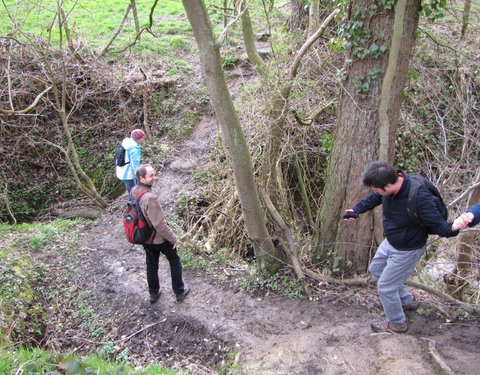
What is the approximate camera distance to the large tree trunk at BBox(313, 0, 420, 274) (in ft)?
13.1

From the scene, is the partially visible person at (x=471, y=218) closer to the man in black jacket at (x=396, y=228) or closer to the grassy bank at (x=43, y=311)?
the man in black jacket at (x=396, y=228)

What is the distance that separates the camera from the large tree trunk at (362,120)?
4.00 metres

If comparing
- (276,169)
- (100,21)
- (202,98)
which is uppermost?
(100,21)

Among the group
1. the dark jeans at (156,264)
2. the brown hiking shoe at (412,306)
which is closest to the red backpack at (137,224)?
the dark jeans at (156,264)

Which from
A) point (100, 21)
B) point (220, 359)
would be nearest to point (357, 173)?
point (220, 359)

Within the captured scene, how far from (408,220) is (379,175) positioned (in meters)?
0.51

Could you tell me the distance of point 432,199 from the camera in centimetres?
301

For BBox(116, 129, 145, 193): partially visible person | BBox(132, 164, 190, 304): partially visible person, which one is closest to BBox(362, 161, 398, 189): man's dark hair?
BBox(132, 164, 190, 304): partially visible person

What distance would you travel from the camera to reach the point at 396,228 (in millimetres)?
3271

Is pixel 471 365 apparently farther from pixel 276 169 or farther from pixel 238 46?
pixel 238 46

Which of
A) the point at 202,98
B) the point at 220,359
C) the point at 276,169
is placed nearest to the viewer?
the point at 220,359

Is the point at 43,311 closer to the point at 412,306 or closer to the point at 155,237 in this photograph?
the point at 155,237

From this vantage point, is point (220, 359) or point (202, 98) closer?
point (220, 359)

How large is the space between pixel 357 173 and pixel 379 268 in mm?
1209
